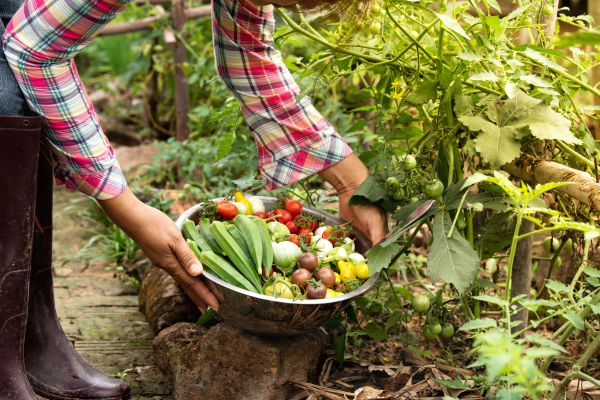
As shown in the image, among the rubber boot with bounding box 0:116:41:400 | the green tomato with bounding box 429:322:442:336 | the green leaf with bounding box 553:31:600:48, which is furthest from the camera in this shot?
the green tomato with bounding box 429:322:442:336

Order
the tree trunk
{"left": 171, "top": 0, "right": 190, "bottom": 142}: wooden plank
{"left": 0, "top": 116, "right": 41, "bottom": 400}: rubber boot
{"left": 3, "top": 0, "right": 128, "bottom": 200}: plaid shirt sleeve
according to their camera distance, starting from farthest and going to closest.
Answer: {"left": 171, "top": 0, "right": 190, "bottom": 142}: wooden plank < the tree trunk < {"left": 0, "top": 116, "right": 41, "bottom": 400}: rubber boot < {"left": 3, "top": 0, "right": 128, "bottom": 200}: plaid shirt sleeve

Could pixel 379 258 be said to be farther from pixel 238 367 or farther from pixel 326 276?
pixel 238 367

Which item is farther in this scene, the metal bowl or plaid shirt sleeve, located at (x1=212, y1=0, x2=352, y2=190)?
plaid shirt sleeve, located at (x1=212, y1=0, x2=352, y2=190)

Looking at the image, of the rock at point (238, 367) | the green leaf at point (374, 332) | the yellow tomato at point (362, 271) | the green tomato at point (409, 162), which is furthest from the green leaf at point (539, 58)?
the rock at point (238, 367)

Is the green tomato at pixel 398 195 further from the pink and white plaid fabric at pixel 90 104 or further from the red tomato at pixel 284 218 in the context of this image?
the red tomato at pixel 284 218

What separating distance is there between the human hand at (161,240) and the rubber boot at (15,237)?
24 centimetres

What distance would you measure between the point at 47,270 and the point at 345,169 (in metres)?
1.20

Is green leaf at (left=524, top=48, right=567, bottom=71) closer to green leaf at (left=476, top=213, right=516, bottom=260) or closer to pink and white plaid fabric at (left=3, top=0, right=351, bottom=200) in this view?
green leaf at (left=476, top=213, right=516, bottom=260)

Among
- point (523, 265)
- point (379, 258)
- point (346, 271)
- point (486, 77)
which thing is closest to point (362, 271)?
point (346, 271)

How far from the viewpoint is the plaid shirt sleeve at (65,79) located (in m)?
1.45

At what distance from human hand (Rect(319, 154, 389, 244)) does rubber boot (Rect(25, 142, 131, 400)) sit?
40.7 inches

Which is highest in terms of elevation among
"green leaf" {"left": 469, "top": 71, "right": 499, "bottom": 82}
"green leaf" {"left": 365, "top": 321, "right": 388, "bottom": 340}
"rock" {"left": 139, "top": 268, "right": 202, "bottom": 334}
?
"green leaf" {"left": 469, "top": 71, "right": 499, "bottom": 82}

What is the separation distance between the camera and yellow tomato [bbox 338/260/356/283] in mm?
1784

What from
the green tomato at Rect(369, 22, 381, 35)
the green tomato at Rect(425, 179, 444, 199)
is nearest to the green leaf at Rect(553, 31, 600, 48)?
the green tomato at Rect(425, 179, 444, 199)
